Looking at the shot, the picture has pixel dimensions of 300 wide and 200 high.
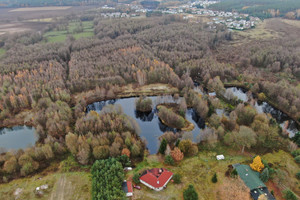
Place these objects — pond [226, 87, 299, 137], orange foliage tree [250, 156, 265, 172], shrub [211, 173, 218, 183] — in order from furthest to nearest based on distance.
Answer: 1. pond [226, 87, 299, 137]
2. orange foliage tree [250, 156, 265, 172]
3. shrub [211, 173, 218, 183]

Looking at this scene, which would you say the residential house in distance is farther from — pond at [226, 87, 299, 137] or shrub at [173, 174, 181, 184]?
pond at [226, 87, 299, 137]

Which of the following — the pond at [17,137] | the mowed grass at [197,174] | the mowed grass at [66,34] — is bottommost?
the pond at [17,137]

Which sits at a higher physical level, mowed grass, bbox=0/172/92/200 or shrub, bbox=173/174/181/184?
shrub, bbox=173/174/181/184

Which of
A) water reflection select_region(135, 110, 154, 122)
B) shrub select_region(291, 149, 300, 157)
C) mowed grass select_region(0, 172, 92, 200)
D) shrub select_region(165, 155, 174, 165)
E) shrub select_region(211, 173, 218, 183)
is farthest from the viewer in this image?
water reflection select_region(135, 110, 154, 122)

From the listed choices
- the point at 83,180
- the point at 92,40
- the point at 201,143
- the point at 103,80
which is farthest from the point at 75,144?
the point at 92,40

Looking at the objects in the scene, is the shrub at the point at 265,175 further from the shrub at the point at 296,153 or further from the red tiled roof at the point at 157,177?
the red tiled roof at the point at 157,177

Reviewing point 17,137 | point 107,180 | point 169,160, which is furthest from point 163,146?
point 17,137

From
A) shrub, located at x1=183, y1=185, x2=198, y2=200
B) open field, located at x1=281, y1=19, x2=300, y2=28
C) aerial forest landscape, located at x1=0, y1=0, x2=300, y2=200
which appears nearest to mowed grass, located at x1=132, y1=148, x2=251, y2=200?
aerial forest landscape, located at x1=0, y1=0, x2=300, y2=200

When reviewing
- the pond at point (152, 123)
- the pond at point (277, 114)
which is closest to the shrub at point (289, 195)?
the pond at point (152, 123)
